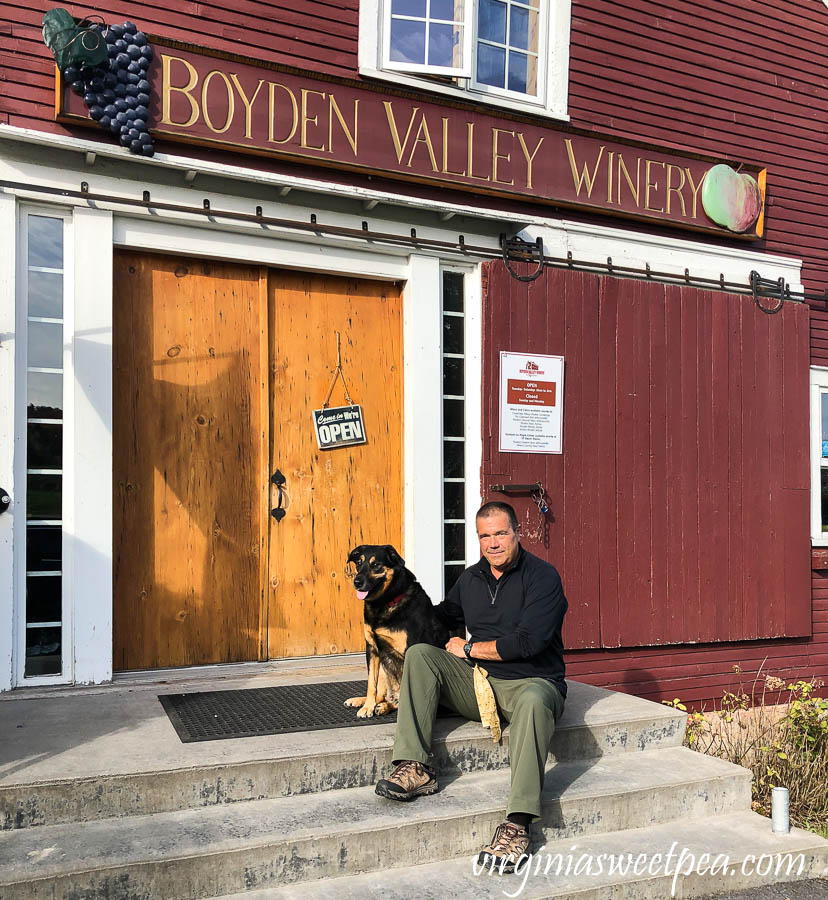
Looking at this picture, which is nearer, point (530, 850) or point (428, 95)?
Result: point (530, 850)

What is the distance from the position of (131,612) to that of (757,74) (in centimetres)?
642

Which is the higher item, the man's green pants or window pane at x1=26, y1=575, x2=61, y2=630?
window pane at x1=26, y1=575, x2=61, y2=630

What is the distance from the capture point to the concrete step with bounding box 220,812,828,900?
11.7ft

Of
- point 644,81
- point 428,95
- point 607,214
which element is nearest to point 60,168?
point 428,95

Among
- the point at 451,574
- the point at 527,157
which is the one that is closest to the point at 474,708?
the point at 451,574

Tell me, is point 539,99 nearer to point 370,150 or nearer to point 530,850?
point 370,150

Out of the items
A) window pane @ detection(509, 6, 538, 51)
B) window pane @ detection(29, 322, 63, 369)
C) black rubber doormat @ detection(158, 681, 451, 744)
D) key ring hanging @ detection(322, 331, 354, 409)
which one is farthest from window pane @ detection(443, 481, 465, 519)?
window pane @ detection(509, 6, 538, 51)

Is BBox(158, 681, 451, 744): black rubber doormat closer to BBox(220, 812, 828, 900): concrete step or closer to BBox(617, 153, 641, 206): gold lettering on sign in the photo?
BBox(220, 812, 828, 900): concrete step

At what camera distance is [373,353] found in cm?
634

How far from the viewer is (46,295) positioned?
531 cm

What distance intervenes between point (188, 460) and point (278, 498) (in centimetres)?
61

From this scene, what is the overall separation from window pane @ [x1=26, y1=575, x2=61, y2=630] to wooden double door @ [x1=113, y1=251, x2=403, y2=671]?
0.40 meters

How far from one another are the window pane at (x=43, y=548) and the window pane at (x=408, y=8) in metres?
3.95

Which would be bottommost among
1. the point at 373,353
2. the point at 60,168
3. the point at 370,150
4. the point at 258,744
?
the point at 258,744
